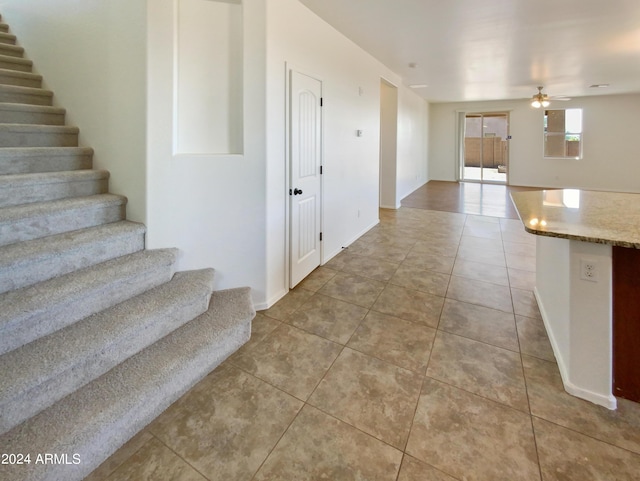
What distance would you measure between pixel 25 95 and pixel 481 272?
15.2ft

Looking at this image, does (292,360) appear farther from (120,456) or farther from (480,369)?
(480,369)

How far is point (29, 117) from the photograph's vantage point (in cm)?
270

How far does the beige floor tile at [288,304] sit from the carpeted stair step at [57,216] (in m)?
1.37

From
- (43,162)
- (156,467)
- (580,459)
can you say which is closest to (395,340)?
(580,459)

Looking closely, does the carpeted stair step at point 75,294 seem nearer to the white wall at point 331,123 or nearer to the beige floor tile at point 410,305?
the white wall at point 331,123

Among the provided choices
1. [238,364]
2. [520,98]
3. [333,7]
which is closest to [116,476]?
[238,364]

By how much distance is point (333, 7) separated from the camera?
3180mm

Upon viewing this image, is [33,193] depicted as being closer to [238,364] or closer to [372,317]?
[238,364]

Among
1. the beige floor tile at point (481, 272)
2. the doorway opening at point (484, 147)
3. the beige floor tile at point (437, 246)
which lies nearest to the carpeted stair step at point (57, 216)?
the beige floor tile at point (481, 272)

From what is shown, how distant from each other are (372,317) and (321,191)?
160 cm

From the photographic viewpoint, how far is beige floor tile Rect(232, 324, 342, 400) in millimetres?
1958

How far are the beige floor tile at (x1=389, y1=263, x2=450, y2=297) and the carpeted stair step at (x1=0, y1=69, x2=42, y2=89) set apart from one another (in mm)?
3835

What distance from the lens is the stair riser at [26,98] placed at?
2799 millimetres

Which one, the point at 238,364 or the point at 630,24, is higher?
the point at 630,24
